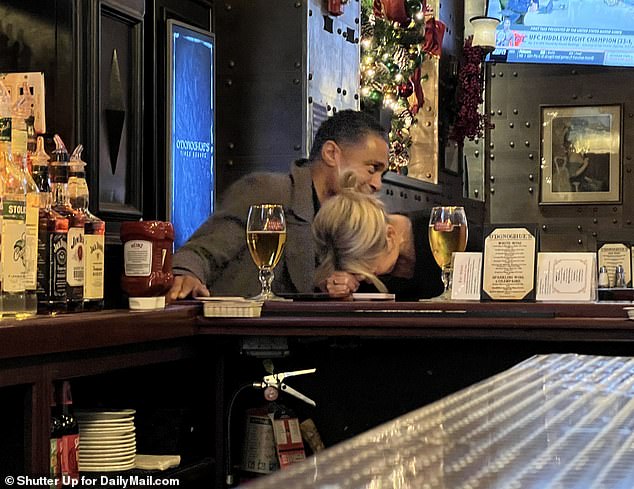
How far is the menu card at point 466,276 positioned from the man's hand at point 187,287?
2.42 feet

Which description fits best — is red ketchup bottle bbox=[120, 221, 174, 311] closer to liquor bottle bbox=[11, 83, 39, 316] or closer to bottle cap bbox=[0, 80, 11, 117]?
liquor bottle bbox=[11, 83, 39, 316]

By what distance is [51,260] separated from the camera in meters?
2.27

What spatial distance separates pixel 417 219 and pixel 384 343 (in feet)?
2.55

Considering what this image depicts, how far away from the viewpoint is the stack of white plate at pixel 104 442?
2.38 meters

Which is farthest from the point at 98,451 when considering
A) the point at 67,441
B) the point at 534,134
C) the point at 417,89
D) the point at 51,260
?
the point at 534,134

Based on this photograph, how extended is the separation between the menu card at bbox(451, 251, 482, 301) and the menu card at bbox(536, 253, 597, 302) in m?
0.14

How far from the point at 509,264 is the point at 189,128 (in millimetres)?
1825

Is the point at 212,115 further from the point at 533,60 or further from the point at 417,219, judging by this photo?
the point at 533,60

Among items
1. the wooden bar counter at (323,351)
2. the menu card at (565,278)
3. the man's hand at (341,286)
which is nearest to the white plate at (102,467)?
the wooden bar counter at (323,351)

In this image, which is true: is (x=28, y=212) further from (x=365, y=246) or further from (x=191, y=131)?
Answer: (x=191, y=131)

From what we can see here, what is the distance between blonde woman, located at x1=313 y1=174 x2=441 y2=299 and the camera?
3.30 m

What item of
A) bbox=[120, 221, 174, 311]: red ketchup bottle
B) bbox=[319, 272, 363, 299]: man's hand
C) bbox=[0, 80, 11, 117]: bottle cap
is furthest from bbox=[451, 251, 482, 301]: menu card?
bbox=[0, 80, 11, 117]: bottle cap

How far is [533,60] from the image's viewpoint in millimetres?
8422

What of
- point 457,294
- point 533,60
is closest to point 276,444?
point 457,294
